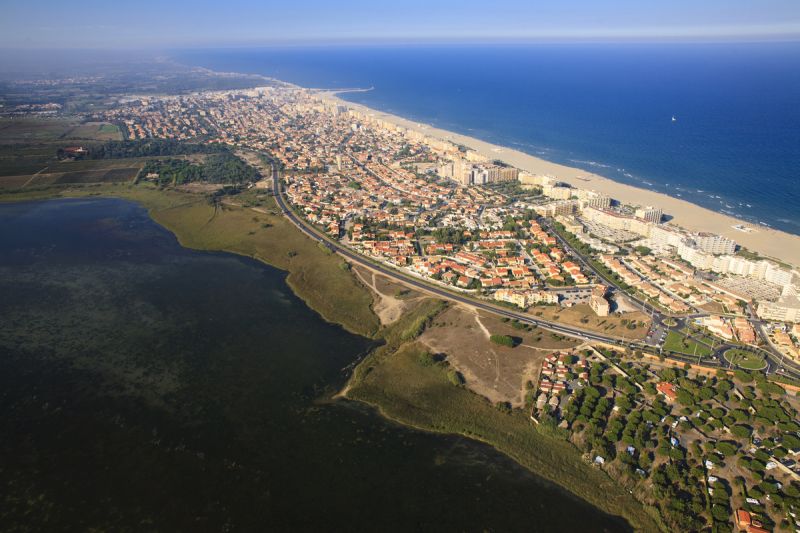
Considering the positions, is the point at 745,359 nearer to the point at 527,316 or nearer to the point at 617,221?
the point at 527,316

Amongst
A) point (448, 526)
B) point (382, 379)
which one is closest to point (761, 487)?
point (448, 526)

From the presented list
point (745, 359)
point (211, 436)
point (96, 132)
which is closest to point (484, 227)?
point (745, 359)

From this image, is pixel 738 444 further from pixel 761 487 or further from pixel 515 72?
pixel 515 72

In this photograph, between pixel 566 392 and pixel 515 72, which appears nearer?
pixel 566 392

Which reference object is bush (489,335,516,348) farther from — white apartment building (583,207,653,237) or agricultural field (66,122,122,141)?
agricultural field (66,122,122,141)

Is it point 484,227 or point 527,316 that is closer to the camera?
point 527,316
